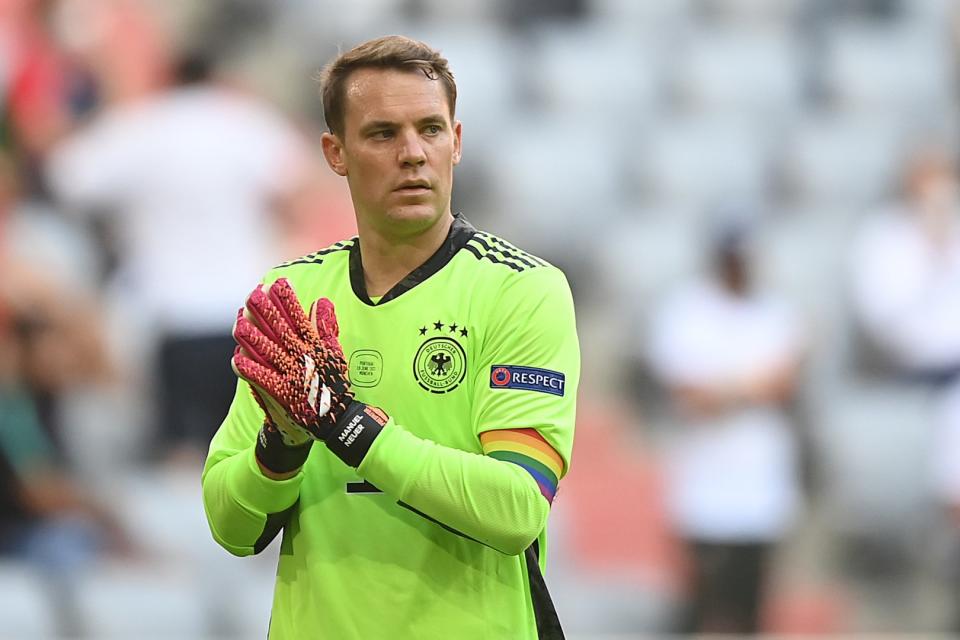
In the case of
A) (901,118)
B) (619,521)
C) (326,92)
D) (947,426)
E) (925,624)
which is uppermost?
(901,118)

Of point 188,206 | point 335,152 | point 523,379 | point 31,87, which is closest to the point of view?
point 523,379

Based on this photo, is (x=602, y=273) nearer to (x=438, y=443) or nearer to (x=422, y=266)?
(x=422, y=266)

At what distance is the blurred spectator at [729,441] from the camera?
6.67 metres

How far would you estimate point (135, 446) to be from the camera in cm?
700

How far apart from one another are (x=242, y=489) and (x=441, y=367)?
0.39m

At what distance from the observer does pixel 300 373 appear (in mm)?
2209

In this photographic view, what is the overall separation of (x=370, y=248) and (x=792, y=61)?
5461 millimetres

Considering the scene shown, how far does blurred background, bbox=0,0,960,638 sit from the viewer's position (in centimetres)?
682

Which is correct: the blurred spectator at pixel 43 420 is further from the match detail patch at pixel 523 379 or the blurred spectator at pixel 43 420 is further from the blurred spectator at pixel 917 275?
the match detail patch at pixel 523 379

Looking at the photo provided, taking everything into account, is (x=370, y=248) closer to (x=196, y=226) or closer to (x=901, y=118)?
(x=196, y=226)

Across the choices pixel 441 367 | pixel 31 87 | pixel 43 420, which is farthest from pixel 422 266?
pixel 31 87

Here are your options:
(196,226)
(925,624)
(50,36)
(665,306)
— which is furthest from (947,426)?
(50,36)

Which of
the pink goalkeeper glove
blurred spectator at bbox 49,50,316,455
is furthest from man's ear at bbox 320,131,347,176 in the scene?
blurred spectator at bbox 49,50,316,455

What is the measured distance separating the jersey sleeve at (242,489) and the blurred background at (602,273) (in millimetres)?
4319
